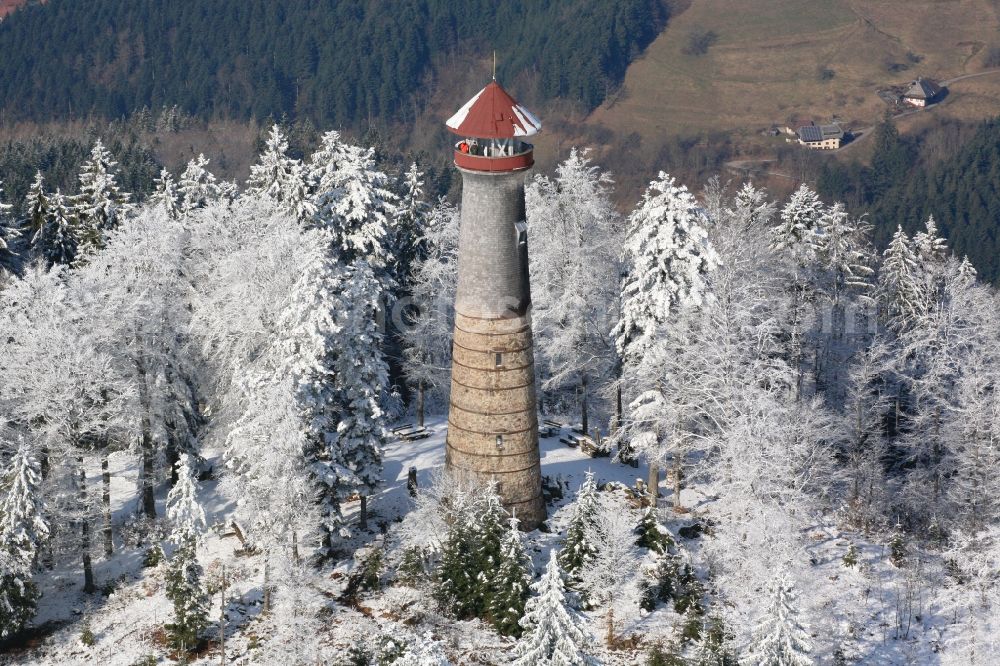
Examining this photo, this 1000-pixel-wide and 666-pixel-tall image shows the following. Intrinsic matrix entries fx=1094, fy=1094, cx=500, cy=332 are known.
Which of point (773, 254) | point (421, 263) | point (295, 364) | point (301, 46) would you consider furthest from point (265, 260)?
point (301, 46)

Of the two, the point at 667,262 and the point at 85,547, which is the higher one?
the point at 667,262

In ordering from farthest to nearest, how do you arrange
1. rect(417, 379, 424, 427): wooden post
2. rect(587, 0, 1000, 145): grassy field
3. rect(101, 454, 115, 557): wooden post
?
rect(587, 0, 1000, 145): grassy field, rect(417, 379, 424, 427): wooden post, rect(101, 454, 115, 557): wooden post

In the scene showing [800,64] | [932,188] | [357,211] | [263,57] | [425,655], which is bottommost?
[425,655]

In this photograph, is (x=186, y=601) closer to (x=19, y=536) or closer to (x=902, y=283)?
(x=19, y=536)

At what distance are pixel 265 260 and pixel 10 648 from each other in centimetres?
1633

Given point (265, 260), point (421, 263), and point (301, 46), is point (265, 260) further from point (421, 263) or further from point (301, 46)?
point (301, 46)

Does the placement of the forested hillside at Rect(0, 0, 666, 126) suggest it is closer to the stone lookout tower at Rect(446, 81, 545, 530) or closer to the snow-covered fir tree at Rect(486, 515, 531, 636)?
the stone lookout tower at Rect(446, 81, 545, 530)

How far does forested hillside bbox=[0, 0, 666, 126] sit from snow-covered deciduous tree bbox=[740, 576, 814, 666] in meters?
153

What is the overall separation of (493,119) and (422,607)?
50.6ft

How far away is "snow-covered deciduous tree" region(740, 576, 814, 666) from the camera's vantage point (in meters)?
28.3

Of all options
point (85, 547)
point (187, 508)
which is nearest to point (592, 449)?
point (187, 508)

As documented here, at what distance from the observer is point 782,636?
2839 centimetres

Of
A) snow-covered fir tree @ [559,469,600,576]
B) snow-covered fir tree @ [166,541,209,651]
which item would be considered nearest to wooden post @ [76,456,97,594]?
snow-covered fir tree @ [166,541,209,651]

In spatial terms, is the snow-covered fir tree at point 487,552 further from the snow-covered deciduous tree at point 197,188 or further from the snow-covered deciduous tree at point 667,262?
the snow-covered deciduous tree at point 197,188
